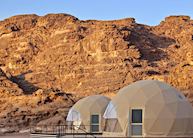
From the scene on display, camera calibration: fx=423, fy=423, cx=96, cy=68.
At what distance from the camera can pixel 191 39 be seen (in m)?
165

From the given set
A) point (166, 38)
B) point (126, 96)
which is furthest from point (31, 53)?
point (126, 96)

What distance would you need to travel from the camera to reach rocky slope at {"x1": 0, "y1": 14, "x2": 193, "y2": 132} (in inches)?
3770

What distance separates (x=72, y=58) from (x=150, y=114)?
116 metres

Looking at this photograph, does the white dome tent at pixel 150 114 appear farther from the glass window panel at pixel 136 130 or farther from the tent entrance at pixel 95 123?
the tent entrance at pixel 95 123

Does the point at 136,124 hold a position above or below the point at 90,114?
above

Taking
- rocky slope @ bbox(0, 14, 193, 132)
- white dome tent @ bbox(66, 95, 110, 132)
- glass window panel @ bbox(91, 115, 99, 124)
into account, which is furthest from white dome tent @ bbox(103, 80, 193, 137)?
rocky slope @ bbox(0, 14, 193, 132)

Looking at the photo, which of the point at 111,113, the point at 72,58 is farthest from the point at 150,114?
the point at 72,58

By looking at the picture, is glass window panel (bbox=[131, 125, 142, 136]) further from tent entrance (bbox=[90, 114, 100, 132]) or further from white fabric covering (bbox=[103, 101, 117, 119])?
tent entrance (bbox=[90, 114, 100, 132])

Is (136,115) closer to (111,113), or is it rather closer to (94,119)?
(111,113)

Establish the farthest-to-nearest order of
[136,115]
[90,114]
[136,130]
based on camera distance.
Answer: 1. [90,114]
2. [136,115]
3. [136,130]

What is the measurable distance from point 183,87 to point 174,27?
11598cm

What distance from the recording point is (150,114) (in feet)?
73.0

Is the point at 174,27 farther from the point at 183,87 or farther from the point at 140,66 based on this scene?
the point at 183,87

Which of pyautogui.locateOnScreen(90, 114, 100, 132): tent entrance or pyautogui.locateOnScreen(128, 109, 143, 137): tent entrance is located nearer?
pyautogui.locateOnScreen(128, 109, 143, 137): tent entrance
